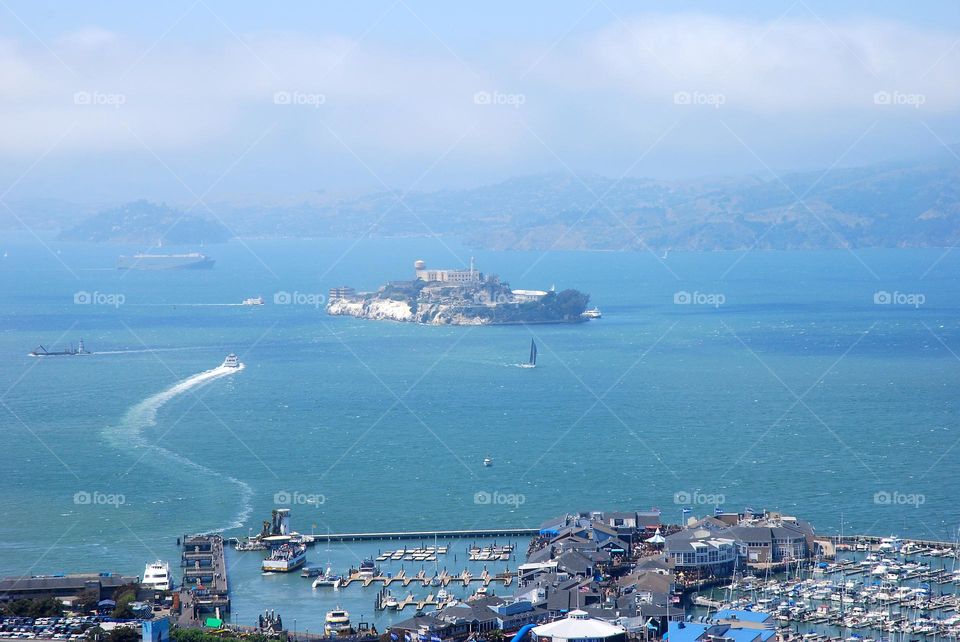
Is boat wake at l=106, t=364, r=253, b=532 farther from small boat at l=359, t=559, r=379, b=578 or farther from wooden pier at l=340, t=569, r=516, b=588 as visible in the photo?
wooden pier at l=340, t=569, r=516, b=588

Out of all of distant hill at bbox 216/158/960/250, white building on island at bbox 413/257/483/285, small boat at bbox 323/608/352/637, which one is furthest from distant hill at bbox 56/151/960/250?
small boat at bbox 323/608/352/637

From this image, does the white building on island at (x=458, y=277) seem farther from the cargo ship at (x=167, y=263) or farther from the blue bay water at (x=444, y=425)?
the cargo ship at (x=167, y=263)

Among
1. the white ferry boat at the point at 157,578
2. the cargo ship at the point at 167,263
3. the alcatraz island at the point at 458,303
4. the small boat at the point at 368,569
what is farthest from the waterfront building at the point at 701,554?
the cargo ship at the point at 167,263

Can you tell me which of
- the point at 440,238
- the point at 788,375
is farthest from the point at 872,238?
the point at 788,375

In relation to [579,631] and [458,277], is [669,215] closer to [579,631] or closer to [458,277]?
[458,277]

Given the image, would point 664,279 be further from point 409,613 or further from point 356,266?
point 409,613
